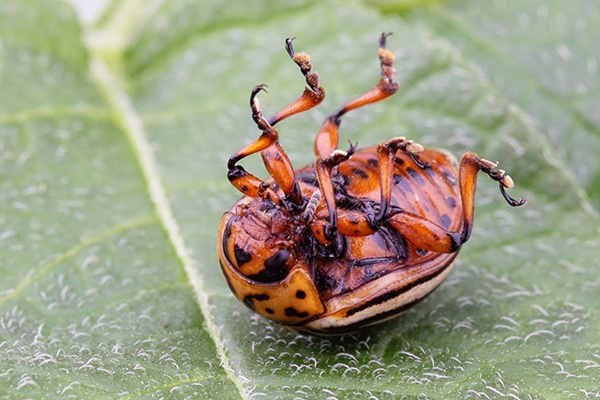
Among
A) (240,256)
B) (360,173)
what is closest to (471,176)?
(360,173)

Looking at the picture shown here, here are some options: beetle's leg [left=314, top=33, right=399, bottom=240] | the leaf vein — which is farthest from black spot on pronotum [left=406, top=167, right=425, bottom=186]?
the leaf vein

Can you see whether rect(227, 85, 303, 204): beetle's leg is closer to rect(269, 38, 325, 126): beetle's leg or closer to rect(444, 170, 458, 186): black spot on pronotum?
rect(269, 38, 325, 126): beetle's leg

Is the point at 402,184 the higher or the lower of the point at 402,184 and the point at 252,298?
the higher

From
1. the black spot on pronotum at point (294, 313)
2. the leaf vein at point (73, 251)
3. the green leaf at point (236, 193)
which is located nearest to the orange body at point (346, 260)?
the black spot on pronotum at point (294, 313)

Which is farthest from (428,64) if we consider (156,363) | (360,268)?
A: (156,363)

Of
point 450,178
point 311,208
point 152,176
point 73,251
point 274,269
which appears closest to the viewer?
point 274,269

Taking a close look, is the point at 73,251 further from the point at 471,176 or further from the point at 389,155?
the point at 471,176

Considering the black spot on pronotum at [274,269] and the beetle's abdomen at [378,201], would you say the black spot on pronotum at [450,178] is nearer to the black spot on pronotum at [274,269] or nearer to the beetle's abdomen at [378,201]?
the beetle's abdomen at [378,201]
